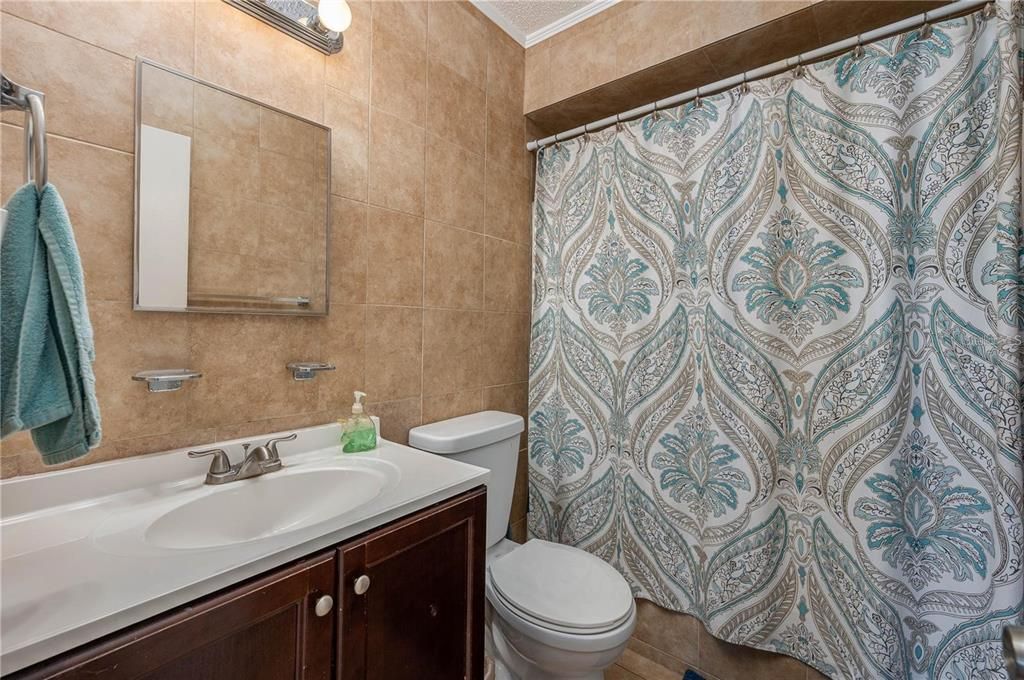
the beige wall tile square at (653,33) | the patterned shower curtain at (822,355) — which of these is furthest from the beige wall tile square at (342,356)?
the beige wall tile square at (653,33)

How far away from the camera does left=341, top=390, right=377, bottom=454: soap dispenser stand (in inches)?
46.8

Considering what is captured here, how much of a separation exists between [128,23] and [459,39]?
1.05 m

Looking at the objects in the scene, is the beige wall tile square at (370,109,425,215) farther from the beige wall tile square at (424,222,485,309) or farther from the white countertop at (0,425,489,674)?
the white countertop at (0,425,489,674)

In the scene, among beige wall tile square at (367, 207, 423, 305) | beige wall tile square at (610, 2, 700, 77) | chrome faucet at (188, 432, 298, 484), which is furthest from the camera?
beige wall tile square at (610, 2, 700, 77)

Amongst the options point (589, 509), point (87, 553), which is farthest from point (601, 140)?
point (87, 553)

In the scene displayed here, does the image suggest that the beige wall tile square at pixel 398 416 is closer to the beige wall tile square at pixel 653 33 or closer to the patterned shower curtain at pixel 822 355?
the patterned shower curtain at pixel 822 355

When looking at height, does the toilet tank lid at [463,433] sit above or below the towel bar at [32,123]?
below

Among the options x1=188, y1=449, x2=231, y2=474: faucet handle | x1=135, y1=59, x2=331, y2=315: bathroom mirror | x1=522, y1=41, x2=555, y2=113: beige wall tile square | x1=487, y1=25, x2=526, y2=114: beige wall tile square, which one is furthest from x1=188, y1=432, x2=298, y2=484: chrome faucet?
x1=522, y1=41, x2=555, y2=113: beige wall tile square

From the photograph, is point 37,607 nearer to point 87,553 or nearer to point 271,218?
point 87,553

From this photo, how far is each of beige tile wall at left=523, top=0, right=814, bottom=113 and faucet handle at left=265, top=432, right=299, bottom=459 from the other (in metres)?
1.63

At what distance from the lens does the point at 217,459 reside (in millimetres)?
962

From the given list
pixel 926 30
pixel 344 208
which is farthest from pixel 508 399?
pixel 926 30

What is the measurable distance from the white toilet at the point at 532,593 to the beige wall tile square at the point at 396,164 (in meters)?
0.76

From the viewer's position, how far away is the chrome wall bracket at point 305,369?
1.14m
